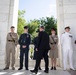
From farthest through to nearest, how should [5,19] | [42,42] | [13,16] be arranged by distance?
[13,16]
[5,19]
[42,42]

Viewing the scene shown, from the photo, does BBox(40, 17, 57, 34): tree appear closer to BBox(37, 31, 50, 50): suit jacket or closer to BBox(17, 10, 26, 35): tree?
BBox(17, 10, 26, 35): tree

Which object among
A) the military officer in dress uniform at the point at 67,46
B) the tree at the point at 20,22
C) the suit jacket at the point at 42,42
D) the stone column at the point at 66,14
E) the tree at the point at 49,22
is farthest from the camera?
the tree at the point at 49,22

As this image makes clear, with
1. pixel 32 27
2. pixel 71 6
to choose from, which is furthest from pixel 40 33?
pixel 32 27

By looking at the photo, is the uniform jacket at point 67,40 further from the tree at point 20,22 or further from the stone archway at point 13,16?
the tree at point 20,22

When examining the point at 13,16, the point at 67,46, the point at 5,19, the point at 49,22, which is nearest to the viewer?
the point at 67,46

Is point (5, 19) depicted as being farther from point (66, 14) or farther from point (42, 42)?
point (42, 42)

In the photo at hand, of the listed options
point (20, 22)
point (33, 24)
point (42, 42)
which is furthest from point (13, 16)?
point (33, 24)

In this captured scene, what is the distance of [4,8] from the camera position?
282 inches

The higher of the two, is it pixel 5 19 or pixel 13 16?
pixel 13 16

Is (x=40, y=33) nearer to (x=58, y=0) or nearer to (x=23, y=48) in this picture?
(x=23, y=48)

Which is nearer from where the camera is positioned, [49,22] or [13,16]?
[13,16]

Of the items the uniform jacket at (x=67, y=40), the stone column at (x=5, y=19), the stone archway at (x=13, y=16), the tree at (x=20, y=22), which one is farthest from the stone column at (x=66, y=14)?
the tree at (x=20, y=22)

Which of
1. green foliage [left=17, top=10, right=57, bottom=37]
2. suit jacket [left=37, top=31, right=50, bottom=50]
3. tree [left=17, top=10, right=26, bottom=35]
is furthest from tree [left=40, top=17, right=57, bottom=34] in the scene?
suit jacket [left=37, top=31, right=50, bottom=50]

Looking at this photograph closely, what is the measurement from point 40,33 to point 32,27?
71.9ft
